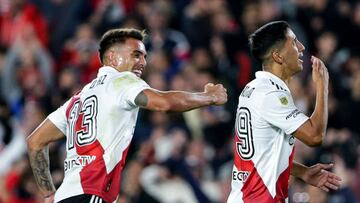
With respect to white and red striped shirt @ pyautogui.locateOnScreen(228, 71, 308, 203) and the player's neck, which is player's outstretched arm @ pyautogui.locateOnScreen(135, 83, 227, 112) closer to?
white and red striped shirt @ pyautogui.locateOnScreen(228, 71, 308, 203)

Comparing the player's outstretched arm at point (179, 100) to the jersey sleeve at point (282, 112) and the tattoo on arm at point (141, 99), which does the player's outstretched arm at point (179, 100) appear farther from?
the jersey sleeve at point (282, 112)

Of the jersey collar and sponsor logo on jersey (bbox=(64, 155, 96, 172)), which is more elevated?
the jersey collar

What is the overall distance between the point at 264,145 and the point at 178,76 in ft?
21.8

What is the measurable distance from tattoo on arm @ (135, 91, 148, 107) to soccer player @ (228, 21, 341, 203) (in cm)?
84

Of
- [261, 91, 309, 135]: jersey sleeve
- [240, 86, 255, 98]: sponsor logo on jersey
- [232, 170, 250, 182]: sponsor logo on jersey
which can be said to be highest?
[240, 86, 255, 98]: sponsor logo on jersey

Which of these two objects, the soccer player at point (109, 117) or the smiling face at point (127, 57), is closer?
the soccer player at point (109, 117)

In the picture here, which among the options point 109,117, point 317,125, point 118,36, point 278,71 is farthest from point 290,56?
point 109,117

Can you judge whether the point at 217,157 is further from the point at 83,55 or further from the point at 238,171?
the point at 238,171

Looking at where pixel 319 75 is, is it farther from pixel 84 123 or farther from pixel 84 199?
pixel 84 199

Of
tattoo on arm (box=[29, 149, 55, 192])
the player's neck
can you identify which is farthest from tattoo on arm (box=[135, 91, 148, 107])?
tattoo on arm (box=[29, 149, 55, 192])

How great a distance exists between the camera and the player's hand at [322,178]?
8656 millimetres

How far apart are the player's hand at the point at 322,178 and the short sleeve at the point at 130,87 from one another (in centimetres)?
161

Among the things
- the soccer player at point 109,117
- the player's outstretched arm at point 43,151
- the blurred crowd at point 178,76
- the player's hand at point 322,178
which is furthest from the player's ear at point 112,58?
the blurred crowd at point 178,76

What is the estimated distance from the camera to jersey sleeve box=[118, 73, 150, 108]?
8.04 m
